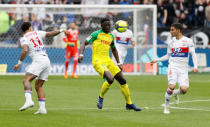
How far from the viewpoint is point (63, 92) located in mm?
17797

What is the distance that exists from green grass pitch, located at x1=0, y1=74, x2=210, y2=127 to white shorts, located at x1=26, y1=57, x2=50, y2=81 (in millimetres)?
863

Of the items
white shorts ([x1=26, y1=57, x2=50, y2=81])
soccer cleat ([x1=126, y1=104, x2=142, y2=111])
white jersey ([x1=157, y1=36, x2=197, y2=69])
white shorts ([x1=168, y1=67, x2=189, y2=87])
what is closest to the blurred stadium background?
soccer cleat ([x1=126, y1=104, x2=142, y2=111])

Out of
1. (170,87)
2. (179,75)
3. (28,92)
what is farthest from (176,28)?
(28,92)

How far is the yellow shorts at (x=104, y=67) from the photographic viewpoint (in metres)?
13.0

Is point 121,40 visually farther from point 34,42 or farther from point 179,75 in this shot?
point 34,42

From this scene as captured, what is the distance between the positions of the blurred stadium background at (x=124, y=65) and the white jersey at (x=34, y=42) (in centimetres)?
133

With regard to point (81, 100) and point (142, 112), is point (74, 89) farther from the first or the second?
point (142, 112)

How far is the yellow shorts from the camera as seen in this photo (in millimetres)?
12986

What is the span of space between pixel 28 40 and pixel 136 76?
14.9 meters

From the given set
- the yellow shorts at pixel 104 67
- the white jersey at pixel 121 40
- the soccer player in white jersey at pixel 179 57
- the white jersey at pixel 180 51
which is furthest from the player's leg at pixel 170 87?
the white jersey at pixel 121 40

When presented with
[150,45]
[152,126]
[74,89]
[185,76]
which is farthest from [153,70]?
[152,126]

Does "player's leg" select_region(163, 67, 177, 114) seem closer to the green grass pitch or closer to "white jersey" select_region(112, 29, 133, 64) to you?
the green grass pitch

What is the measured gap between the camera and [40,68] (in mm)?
12039

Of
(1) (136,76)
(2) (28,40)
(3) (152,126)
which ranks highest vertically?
(2) (28,40)
